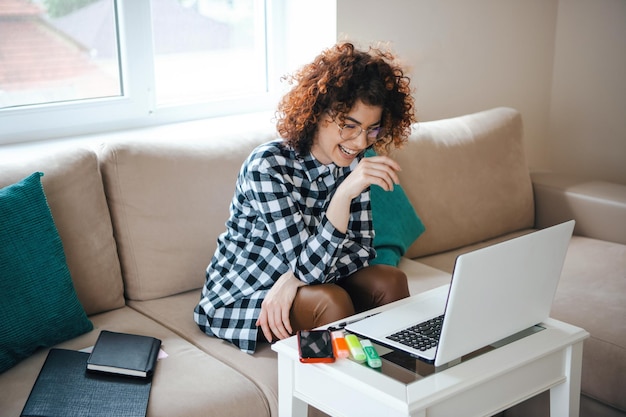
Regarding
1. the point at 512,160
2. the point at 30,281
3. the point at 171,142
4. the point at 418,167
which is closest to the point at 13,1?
the point at 171,142

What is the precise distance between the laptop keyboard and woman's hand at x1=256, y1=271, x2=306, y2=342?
34 centimetres

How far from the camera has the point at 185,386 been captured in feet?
5.56

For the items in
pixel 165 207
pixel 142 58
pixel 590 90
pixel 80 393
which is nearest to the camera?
pixel 80 393

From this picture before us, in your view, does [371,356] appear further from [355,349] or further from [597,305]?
[597,305]

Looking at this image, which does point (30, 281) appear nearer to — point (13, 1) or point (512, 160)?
Answer: point (13, 1)

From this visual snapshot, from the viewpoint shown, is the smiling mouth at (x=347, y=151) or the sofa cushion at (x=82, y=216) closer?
the smiling mouth at (x=347, y=151)

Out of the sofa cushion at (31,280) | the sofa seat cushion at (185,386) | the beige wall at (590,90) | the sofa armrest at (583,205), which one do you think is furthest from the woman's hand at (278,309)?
the beige wall at (590,90)

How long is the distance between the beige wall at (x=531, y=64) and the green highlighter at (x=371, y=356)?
1592 millimetres

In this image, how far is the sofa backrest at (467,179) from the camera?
2617mm

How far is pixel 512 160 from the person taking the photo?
287 centimetres

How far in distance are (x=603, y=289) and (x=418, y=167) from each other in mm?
724

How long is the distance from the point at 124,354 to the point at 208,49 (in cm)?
143

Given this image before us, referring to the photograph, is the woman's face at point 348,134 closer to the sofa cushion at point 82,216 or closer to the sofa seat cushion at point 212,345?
the sofa seat cushion at point 212,345

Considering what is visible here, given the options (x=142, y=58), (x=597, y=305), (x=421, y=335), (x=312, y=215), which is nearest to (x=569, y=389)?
(x=421, y=335)
